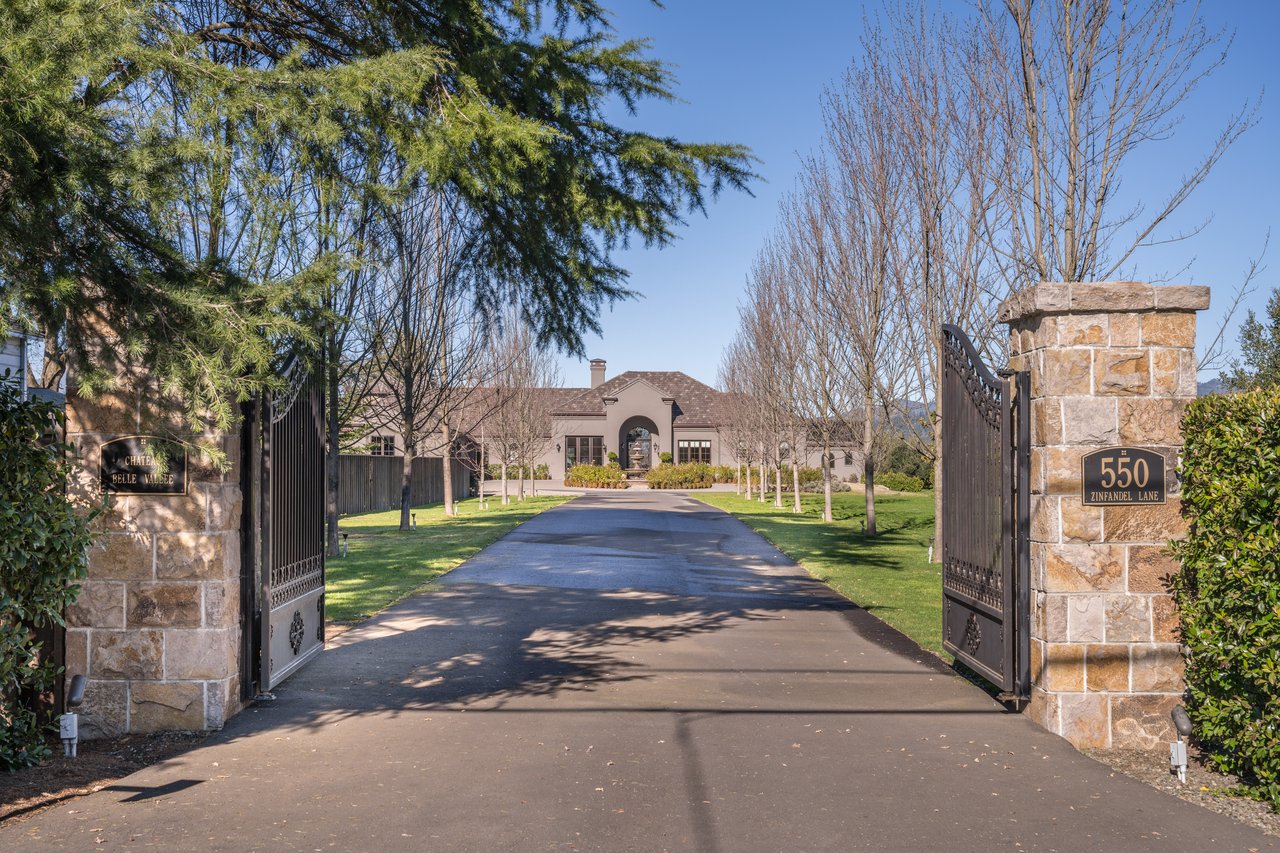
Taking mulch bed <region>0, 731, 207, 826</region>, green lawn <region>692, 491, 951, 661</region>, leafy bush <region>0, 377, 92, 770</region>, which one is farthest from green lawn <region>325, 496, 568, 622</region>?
green lawn <region>692, 491, 951, 661</region>

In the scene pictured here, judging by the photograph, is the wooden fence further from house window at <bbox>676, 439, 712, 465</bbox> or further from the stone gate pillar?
the stone gate pillar

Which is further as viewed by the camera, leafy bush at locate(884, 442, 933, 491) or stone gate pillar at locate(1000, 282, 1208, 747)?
leafy bush at locate(884, 442, 933, 491)

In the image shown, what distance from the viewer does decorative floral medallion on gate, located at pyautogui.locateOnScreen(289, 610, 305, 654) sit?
7.89 metres

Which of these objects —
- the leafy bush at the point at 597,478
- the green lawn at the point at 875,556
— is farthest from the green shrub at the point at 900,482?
the green lawn at the point at 875,556

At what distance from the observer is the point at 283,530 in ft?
25.2

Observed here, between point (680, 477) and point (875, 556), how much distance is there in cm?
3664

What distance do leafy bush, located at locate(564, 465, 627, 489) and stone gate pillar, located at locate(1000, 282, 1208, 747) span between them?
49496mm

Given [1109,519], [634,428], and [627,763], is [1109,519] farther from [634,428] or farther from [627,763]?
[634,428]

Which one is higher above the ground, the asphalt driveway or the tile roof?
the tile roof

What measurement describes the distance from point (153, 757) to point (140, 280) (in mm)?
2836

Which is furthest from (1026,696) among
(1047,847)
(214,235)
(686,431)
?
(686,431)

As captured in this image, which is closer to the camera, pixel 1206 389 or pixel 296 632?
pixel 296 632

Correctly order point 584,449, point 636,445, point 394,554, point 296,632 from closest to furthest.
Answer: point 296,632 → point 394,554 → point 584,449 → point 636,445

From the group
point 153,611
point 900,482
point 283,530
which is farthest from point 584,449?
point 153,611
